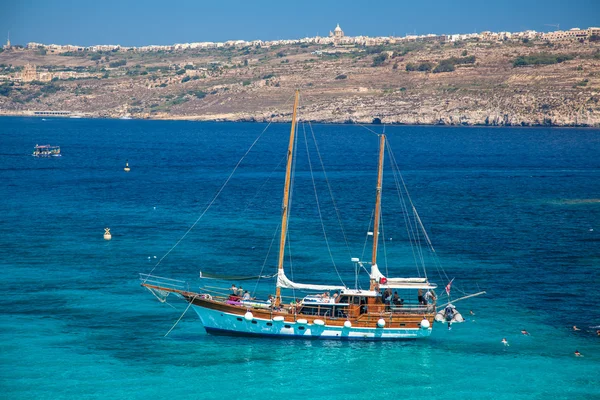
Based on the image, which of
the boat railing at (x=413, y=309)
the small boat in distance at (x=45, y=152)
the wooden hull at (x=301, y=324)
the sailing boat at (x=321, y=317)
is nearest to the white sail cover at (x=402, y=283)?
the sailing boat at (x=321, y=317)

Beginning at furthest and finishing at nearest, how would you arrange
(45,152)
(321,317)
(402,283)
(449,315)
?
(45,152), (449,315), (402,283), (321,317)

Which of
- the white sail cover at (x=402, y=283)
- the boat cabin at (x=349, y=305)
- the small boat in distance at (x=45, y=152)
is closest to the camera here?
the boat cabin at (x=349, y=305)

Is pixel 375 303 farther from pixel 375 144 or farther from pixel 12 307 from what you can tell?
pixel 375 144

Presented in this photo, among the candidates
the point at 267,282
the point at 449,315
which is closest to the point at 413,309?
the point at 449,315

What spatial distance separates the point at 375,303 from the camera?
39.0 m

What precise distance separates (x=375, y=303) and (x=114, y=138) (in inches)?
6079

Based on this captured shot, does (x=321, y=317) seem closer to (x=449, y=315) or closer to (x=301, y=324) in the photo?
(x=301, y=324)

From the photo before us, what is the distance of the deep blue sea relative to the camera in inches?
1364

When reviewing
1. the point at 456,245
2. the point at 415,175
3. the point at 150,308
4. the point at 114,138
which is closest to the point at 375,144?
the point at 114,138

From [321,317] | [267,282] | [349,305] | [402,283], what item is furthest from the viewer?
[267,282]

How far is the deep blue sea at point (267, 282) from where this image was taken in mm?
34656

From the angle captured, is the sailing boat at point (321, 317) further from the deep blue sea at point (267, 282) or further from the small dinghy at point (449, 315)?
the small dinghy at point (449, 315)

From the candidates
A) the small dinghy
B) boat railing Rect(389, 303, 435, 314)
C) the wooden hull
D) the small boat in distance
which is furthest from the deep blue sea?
the small boat in distance

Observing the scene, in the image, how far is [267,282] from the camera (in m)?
49.4
